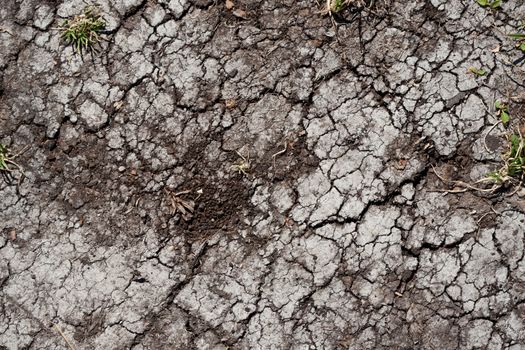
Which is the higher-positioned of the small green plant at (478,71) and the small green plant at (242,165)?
the small green plant at (242,165)

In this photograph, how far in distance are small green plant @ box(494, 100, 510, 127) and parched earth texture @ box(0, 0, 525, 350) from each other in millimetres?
41

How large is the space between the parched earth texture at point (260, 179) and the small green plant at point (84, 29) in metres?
0.05

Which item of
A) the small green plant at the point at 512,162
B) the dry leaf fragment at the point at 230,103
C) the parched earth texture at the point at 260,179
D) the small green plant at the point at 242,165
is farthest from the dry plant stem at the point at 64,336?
the small green plant at the point at 512,162

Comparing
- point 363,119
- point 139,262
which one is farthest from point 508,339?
point 139,262

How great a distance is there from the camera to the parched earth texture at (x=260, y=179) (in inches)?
131

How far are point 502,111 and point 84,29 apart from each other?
235 centimetres

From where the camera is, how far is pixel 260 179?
11.2ft

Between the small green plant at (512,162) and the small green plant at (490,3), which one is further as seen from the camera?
the small green plant at (490,3)

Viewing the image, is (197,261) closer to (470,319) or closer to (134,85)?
(134,85)

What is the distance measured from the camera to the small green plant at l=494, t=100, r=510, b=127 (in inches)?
132

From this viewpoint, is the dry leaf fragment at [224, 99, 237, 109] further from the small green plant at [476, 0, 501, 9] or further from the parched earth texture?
the small green plant at [476, 0, 501, 9]

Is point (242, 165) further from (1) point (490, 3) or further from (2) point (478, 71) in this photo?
(1) point (490, 3)

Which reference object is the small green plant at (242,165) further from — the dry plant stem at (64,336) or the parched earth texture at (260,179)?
the dry plant stem at (64,336)

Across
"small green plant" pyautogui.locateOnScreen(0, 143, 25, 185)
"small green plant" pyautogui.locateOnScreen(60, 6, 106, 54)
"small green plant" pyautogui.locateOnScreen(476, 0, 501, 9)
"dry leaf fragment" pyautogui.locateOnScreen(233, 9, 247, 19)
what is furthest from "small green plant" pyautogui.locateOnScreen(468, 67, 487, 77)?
"small green plant" pyautogui.locateOnScreen(0, 143, 25, 185)
